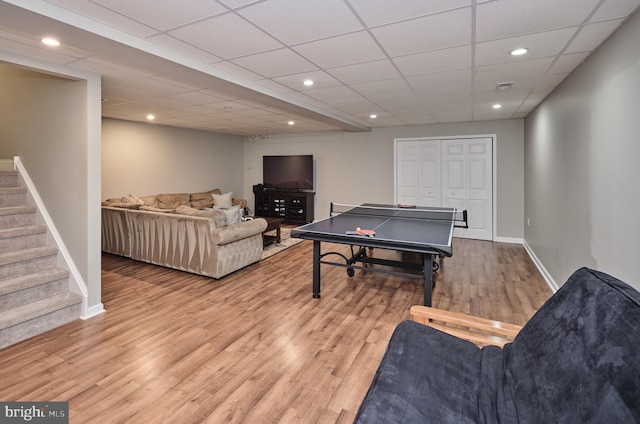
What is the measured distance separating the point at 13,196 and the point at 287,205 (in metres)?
5.39

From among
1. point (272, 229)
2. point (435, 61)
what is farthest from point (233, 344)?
point (272, 229)

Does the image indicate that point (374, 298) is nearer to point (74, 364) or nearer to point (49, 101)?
point (74, 364)

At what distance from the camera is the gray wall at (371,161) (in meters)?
6.29

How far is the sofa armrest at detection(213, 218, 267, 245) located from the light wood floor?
520 mm

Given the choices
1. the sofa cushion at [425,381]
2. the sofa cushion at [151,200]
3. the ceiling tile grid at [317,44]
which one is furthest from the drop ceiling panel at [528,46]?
the sofa cushion at [151,200]

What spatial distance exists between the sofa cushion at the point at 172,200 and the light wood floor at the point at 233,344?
2.55 m

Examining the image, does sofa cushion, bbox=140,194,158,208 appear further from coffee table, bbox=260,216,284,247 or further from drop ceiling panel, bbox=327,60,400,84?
drop ceiling panel, bbox=327,60,400,84

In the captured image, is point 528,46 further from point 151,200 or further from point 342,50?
point 151,200

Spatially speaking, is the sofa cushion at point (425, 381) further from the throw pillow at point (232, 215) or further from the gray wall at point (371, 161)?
the gray wall at point (371, 161)

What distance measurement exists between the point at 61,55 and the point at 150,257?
113 inches

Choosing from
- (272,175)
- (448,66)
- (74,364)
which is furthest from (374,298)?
(272,175)

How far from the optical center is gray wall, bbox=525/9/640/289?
2.11 m

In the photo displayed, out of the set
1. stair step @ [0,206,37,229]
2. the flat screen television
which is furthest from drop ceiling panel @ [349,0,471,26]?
the flat screen television

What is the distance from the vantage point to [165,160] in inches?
279
